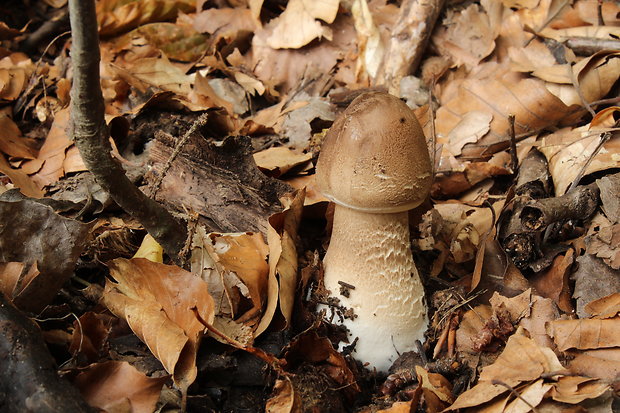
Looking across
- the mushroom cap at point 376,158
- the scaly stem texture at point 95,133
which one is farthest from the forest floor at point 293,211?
the mushroom cap at point 376,158

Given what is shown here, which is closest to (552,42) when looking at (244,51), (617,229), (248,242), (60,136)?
(617,229)

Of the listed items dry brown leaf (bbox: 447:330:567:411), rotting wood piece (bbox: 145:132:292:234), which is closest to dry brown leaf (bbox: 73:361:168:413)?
rotting wood piece (bbox: 145:132:292:234)

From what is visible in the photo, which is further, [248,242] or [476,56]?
[476,56]

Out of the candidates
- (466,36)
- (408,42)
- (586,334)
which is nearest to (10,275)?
(586,334)

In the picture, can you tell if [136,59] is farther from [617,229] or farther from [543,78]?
[617,229]

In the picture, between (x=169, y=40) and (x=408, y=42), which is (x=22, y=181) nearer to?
(x=169, y=40)

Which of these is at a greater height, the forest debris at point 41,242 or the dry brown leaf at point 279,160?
the forest debris at point 41,242

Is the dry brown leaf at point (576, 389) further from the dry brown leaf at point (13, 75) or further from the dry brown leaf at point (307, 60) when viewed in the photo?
the dry brown leaf at point (13, 75)

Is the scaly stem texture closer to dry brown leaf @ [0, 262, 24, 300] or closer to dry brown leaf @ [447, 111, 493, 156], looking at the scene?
dry brown leaf @ [0, 262, 24, 300]
